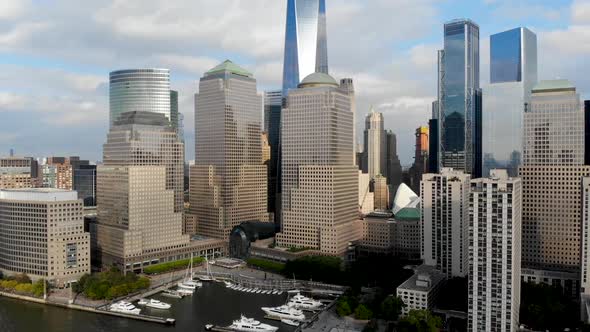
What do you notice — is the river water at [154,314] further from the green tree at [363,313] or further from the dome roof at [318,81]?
the dome roof at [318,81]

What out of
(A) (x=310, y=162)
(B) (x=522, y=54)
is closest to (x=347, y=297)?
(A) (x=310, y=162)

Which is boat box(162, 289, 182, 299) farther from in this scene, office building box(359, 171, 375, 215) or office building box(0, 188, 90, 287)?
office building box(359, 171, 375, 215)

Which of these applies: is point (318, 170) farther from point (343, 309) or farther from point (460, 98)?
point (460, 98)

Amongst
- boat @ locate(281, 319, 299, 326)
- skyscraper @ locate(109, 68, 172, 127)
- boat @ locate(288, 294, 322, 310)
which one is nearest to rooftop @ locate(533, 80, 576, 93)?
boat @ locate(288, 294, 322, 310)

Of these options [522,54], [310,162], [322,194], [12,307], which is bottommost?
[12,307]

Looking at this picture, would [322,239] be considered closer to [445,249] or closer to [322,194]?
[322,194]
